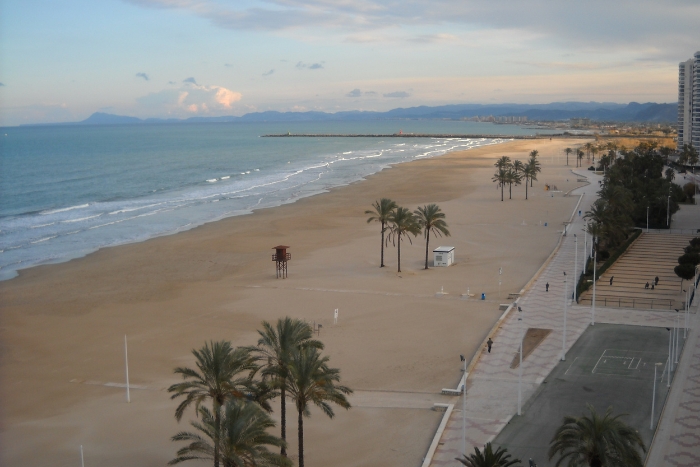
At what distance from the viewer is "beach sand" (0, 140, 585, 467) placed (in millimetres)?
19906

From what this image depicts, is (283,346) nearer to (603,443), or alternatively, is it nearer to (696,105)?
(603,443)

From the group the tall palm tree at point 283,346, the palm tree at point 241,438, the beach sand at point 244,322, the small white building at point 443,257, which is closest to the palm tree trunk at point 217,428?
the palm tree at point 241,438

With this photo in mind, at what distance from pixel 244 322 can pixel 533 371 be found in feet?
41.3

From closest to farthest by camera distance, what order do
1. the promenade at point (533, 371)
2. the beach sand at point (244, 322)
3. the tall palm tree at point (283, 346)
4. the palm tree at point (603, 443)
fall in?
1. the palm tree at point (603, 443)
2. the tall palm tree at point (283, 346)
3. the promenade at point (533, 371)
4. the beach sand at point (244, 322)

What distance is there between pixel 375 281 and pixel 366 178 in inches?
2211

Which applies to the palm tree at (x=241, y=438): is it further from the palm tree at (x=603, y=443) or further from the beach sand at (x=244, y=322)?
→ the palm tree at (x=603, y=443)

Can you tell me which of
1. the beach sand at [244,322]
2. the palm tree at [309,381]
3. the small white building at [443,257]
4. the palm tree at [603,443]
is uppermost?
the palm tree at [309,381]

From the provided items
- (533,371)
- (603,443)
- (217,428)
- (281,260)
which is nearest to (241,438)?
(217,428)

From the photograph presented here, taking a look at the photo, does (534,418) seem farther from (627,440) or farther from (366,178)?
(366,178)

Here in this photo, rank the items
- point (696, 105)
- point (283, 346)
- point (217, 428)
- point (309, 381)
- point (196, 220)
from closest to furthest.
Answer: point (217, 428) < point (309, 381) < point (283, 346) < point (196, 220) < point (696, 105)

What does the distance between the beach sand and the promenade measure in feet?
2.69

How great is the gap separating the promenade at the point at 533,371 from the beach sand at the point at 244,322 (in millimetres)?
821

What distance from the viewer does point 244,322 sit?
30.2m

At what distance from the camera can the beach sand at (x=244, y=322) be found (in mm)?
19906
